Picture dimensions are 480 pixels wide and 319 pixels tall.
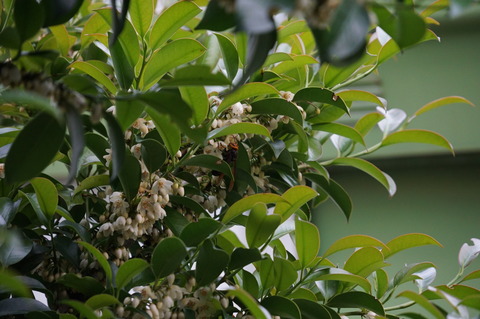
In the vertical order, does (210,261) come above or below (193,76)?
below

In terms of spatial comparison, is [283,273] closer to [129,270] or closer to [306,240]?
[306,240]

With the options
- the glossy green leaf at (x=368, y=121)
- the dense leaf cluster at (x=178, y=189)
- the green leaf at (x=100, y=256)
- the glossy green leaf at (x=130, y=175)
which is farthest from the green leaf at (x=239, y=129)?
the glossy green leaf at (x=368, y=121)

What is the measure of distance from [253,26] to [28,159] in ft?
0.98

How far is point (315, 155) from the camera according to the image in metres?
1.04

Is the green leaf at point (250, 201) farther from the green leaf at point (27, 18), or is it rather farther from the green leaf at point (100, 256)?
the green leaf at point (27, 18)

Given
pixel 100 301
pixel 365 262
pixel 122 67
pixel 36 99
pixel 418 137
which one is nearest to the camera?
pixel 36 99

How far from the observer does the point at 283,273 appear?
877mm

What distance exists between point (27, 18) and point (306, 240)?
500 millimetres

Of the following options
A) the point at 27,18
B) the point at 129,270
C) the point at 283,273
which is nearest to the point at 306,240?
the point at 283,273

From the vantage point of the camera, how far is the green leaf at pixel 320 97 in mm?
950

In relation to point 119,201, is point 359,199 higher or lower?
lower

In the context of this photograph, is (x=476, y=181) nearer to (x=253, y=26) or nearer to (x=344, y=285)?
(x=344, y=285)

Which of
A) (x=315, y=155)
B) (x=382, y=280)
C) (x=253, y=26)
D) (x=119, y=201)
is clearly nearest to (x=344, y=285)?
(x=382, y=280)

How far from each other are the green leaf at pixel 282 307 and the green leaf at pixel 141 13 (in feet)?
1.32
